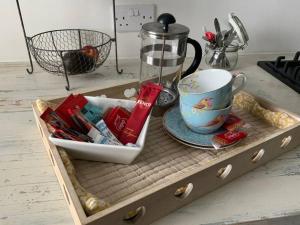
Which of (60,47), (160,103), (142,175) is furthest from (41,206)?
(60,47)

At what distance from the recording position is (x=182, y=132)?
64cm

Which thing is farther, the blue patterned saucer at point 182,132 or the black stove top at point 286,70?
the black stove top at point 286,70

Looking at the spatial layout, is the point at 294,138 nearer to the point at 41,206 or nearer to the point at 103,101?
the point at 103,101

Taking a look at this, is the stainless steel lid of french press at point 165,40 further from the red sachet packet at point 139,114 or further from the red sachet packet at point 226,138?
Result: the red sachet packet at point 226,138

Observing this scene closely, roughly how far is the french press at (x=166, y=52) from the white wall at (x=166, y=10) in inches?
10.0

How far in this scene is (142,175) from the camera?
54cm

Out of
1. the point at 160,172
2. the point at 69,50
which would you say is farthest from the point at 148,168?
the point at 69,50

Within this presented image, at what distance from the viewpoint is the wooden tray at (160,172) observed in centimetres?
46

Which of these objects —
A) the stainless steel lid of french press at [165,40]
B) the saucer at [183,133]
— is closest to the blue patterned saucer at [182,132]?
the saucer at [183,133]

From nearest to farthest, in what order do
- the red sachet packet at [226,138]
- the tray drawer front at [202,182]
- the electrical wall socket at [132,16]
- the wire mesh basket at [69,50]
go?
the tray drawer front at [202,182] → the red sachet packet at [226,138] → the wire mesh basket at [69,50] → the electrical wall socket at [132,16]

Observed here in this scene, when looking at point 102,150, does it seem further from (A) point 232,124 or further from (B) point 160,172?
(A) point 232,124

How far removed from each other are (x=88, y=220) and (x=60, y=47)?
711 mm

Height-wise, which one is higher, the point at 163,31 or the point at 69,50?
the point at 163,31

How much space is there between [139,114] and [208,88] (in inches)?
6.5
